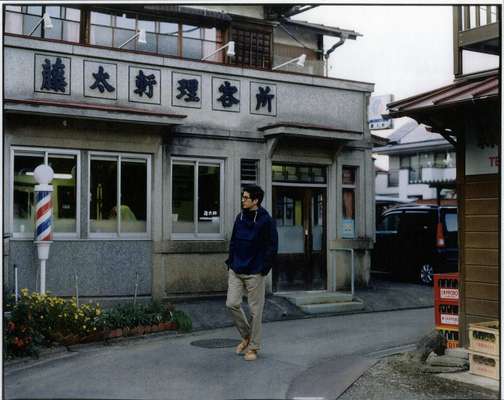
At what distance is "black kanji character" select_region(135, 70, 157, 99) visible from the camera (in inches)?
481

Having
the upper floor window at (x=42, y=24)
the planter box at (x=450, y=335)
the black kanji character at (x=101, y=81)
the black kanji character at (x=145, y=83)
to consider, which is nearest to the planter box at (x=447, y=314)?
the planter box at (x=450, y=335)

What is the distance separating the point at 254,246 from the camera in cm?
814

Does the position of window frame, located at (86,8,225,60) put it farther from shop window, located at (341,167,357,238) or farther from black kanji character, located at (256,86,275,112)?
shop window, located at (341,167,357,238)

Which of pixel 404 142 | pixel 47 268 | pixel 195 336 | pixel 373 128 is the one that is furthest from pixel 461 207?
pixel 404 142

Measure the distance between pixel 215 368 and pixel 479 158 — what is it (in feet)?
13.2

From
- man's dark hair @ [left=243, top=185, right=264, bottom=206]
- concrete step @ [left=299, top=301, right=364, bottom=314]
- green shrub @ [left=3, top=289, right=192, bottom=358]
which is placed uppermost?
man's dark hair @ [left=243, top=185, right=264, bottom=206]

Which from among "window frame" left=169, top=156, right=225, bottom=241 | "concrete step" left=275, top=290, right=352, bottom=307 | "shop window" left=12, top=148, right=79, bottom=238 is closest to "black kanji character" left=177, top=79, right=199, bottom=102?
"window frame" left=169, top=156, right=225, bottom=241

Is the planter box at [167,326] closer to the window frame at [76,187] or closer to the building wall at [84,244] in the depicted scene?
the building wall at [84,244]

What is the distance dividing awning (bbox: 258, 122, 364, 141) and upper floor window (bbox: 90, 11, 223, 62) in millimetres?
2225

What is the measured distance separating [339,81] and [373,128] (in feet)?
19.6

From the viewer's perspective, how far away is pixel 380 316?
40.2ft

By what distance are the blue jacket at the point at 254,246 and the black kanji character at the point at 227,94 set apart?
5.28 meters

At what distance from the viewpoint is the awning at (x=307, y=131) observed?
42.9 ft

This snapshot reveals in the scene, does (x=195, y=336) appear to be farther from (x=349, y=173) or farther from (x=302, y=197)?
(x=349, y=173)
